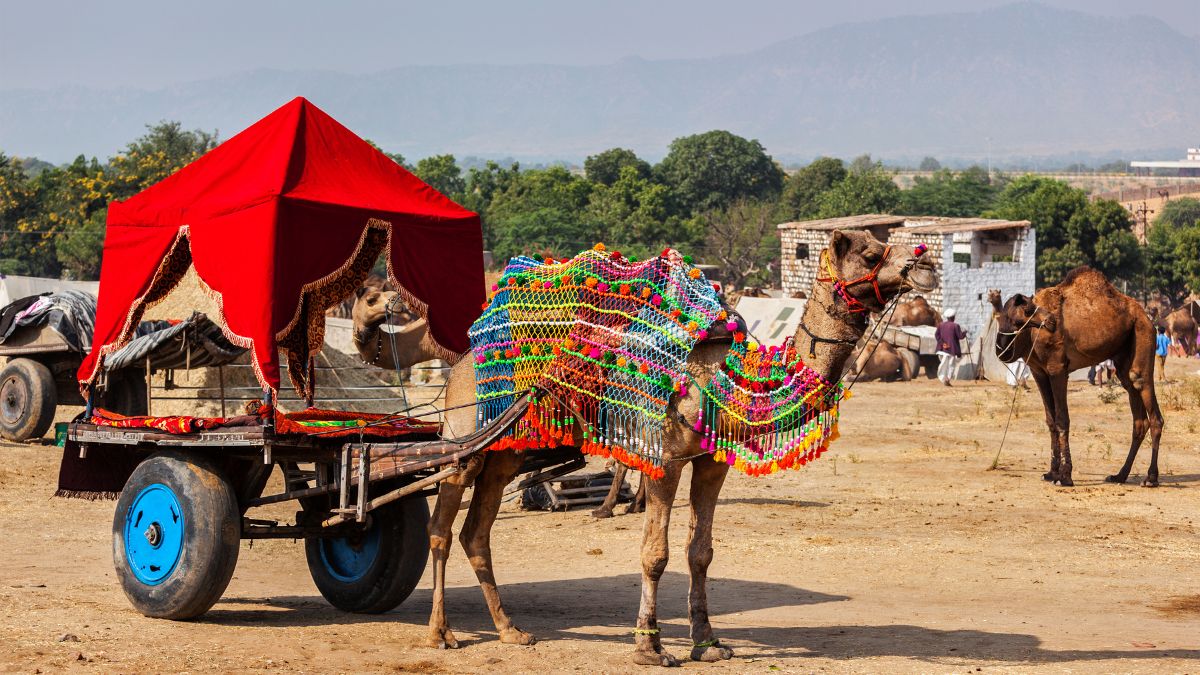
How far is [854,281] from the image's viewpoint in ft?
27.9

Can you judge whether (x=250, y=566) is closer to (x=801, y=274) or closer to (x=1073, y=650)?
(x=1073, y=650)

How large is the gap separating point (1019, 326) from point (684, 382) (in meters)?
9.76

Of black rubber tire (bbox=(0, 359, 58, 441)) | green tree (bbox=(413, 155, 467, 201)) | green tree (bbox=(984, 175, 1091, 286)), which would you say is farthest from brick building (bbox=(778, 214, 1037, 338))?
green tree (bbox=(413, 155, 467, 201))

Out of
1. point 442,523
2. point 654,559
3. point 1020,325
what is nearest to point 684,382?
point 654,559

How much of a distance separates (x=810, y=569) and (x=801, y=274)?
126 ft

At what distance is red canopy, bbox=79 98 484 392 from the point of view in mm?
9094

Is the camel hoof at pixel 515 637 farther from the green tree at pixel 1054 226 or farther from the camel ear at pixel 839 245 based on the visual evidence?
the green tree at pixel 1054 226

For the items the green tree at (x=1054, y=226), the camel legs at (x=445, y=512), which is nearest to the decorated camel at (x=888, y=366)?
the camel legs at (x=445, y=512)

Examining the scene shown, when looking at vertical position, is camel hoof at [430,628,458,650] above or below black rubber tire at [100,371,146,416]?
below

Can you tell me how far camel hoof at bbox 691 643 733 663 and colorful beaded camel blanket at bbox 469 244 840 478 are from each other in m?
1.14

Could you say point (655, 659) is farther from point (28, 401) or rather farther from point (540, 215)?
point (540, 215)

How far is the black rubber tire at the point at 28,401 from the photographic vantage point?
767 inches

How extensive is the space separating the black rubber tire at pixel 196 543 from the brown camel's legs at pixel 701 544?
9.61 feet

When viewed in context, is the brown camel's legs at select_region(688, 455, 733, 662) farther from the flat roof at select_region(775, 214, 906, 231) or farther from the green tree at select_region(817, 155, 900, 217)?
the green tree at select_region(817, 155, 900, 217)
